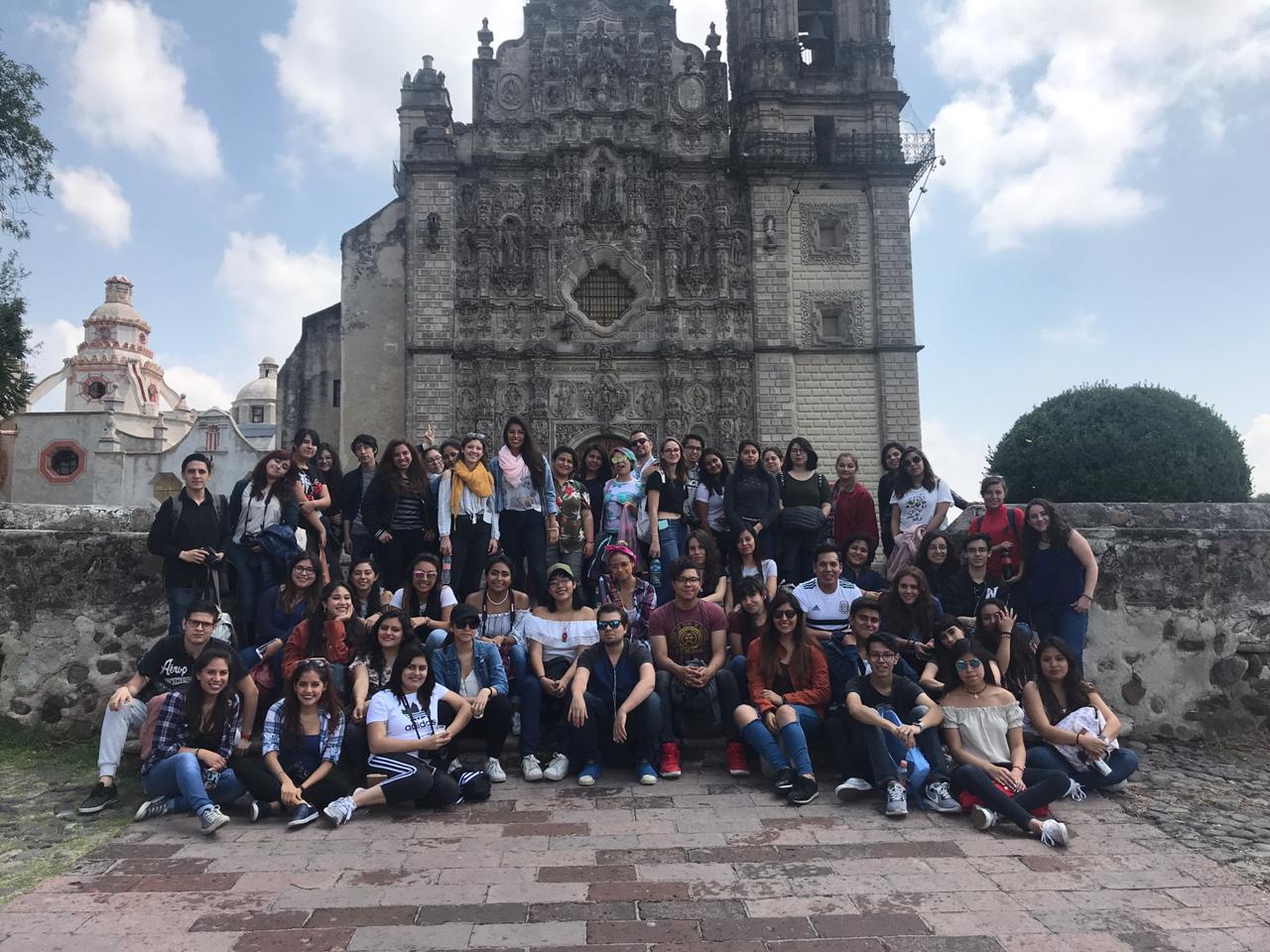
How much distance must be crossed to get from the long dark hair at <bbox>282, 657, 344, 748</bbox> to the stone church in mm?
15980

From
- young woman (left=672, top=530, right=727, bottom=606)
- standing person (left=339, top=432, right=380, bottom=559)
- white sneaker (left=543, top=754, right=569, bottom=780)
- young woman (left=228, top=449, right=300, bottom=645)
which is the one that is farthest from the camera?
standing person (left=339, top=432, right=380, bottom=559)

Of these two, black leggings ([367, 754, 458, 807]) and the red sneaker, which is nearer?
black leggings ([367, 754, 458, 807])

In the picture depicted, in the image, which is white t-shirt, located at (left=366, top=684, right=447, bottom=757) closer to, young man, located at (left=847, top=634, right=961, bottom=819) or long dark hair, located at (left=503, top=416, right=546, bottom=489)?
long dark hair, located at (left=503, top=416, right=546, bottom=489)

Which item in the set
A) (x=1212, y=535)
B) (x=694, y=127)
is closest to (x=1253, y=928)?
(x=1212, y=535)

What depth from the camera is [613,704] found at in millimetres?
6254

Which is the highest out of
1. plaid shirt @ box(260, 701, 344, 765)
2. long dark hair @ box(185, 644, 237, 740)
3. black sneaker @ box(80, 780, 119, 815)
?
long dark hair @ box(185, 644, 237, 740)

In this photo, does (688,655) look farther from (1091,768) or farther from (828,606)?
(1091,768)

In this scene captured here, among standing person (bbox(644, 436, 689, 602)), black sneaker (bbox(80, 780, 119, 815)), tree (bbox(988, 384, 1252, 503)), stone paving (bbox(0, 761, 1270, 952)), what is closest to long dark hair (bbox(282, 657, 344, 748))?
stone paving (bbox(0, 761, 1270, 952))

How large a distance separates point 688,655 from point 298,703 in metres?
2.72

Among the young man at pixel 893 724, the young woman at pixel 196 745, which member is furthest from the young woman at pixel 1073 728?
the young woman at pixel 196 745

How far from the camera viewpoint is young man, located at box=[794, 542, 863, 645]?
682cm

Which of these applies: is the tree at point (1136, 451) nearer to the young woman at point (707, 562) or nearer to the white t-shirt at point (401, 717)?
the young woman at point (707, 562)

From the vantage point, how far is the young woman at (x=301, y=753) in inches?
208

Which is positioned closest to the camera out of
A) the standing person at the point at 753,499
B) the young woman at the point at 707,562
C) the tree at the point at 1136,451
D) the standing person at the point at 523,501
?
the young woman at the point at 707,562
